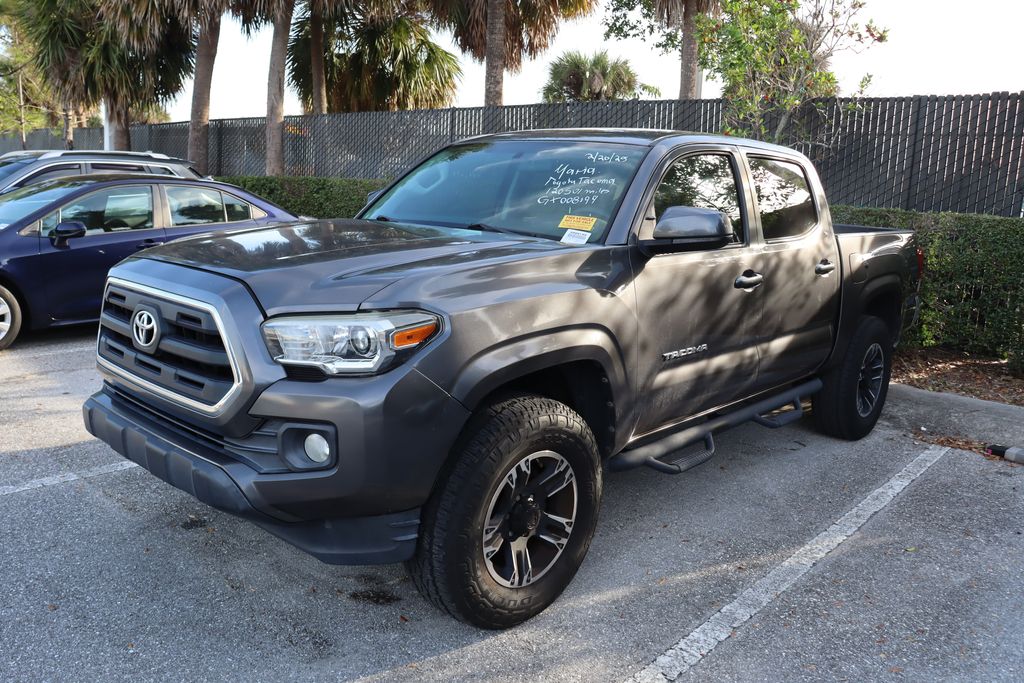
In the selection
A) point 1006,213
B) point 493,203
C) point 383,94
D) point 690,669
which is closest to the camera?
point 690,669

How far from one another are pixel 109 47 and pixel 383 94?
20.1 ft

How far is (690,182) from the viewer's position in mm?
4211

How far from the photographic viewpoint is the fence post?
969 cm

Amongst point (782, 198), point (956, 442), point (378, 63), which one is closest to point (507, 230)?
point (782, 198)

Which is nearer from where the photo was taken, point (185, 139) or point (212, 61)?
point (212, 61)

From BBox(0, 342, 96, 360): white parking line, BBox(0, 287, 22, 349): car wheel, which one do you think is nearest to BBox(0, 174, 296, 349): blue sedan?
BBox(0, 287, 22, 349): car wheel

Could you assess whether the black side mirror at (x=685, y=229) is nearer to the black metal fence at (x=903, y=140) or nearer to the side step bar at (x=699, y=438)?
the side step bar at (x=699, y=438)

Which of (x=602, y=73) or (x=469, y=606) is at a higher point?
(x=602, y=73)

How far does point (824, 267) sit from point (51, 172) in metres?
9.67

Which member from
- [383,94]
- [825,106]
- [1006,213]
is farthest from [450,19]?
[1006,213]

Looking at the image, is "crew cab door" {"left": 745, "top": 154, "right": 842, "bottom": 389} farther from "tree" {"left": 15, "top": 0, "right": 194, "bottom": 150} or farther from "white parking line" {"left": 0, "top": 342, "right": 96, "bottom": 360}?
"tree" {"left": 15, "top": 0, "right": 194, "bottom": 150}

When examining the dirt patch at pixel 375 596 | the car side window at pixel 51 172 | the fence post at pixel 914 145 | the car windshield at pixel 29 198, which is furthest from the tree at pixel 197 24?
the dirt patch at pixel 375 596

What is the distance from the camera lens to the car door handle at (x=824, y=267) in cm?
492

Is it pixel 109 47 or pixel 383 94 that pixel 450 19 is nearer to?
pixel 383 94
